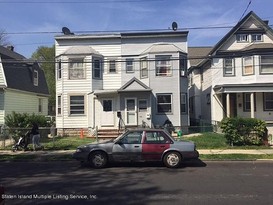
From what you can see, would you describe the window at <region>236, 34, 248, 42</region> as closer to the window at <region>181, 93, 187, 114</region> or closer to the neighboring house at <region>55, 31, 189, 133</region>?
the neighboring house at <region>55, 31, 189, 133</region>

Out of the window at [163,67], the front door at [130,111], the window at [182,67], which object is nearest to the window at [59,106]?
the front door at [130,111]

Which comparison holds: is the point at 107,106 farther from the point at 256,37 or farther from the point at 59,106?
the point at 256,37

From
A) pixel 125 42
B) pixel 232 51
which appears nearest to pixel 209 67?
pixel 232 51

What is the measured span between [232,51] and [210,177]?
18975 mm

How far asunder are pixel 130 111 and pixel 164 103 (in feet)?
9.04

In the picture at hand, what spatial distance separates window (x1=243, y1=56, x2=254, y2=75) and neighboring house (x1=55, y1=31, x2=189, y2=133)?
4.71 m

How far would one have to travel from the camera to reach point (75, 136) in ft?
89.4

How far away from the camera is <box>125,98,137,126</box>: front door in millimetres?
26562

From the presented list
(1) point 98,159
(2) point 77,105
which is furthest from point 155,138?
(2) point 77,105

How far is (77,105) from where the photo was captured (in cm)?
2800

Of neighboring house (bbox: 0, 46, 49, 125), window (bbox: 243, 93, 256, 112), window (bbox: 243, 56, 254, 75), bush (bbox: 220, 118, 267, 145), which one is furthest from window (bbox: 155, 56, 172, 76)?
neighboring house (bbox: 0, 46, 49, 125)

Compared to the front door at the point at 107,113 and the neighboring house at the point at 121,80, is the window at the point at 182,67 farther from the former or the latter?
the front door at the point at 107,113

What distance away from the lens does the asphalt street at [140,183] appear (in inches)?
326

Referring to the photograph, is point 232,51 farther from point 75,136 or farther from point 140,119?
point 75,136
